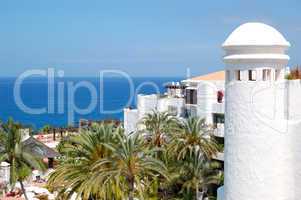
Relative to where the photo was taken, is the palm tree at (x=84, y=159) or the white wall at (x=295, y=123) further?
the palm tree at (x=84, y=159)

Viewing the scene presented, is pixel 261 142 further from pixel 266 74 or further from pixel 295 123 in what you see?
pixel 266 74

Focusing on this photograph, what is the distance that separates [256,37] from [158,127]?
1988 centimetres

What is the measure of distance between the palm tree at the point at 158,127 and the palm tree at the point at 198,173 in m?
3.16

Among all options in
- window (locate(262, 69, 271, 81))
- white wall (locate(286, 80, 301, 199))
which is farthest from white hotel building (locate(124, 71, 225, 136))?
window (locate(262, 69, 271, 81))

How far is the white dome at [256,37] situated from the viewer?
1761 cm

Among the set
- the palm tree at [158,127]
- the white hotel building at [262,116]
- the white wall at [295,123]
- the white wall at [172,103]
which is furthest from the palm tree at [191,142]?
the white wall at [295,123]

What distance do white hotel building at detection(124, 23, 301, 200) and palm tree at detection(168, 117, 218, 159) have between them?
1459 cm

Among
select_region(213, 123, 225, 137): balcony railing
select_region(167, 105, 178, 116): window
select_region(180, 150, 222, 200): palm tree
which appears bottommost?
select_region(180, 150, 222, 200): palm tree

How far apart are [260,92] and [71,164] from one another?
43.7 ft

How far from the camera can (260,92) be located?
1758 centimetres

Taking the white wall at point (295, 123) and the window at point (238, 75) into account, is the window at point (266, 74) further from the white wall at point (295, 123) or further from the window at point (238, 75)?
the window at point (238, 75)

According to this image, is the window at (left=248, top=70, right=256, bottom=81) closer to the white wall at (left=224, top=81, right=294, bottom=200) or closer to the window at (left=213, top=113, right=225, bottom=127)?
the white wall at (left=224, top=81, right=294, bottom=200)

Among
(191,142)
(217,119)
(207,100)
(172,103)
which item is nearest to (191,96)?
(172,103)

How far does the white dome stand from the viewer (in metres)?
17.6
